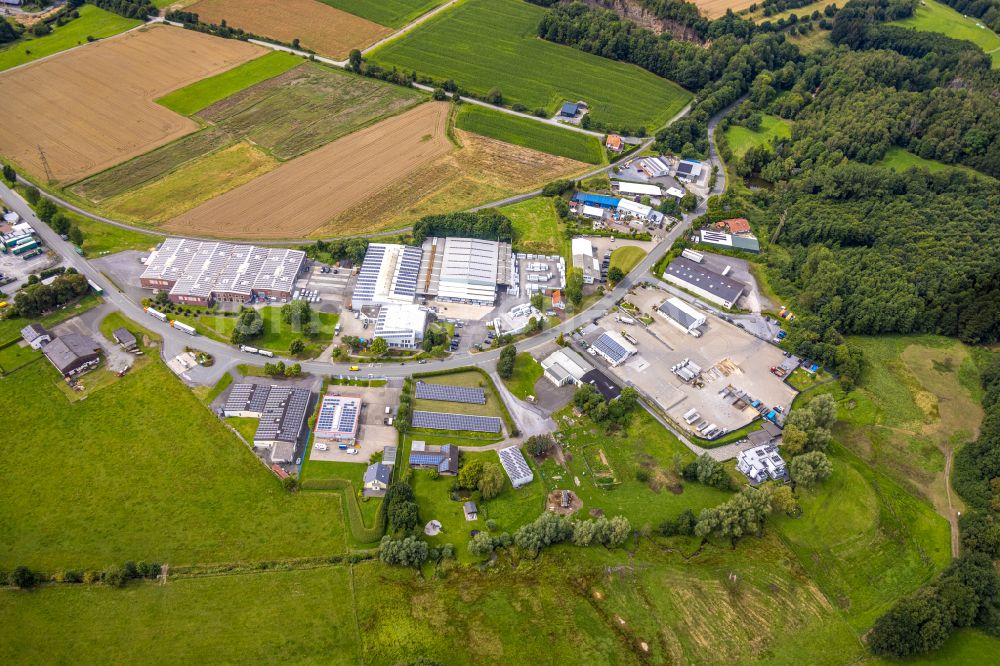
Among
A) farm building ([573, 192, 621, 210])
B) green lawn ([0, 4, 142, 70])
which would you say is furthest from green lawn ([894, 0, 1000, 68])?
green lawn ([0, 4, 142, 70])

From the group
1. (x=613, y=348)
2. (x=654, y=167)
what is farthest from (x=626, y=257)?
(x=654, y=167)

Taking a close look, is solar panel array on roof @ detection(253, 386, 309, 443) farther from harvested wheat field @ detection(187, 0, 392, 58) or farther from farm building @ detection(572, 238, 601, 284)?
harvested wheat field @ detection(187, 0, 392, 58)

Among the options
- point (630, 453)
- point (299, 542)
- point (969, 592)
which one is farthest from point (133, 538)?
point (969, 592)

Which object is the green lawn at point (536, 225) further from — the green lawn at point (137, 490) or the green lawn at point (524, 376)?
the green lawn at point (137, 490)

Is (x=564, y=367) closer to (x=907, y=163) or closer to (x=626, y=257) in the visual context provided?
(x=626, y=257)

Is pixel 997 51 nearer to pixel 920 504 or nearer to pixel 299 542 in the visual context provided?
pixel 920 504
